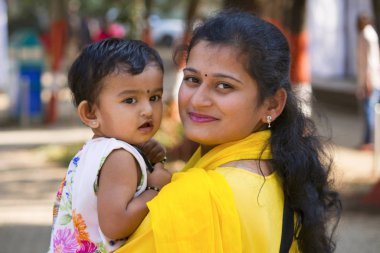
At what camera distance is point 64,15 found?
1458 cm

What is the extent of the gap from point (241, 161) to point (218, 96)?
8.0 inches

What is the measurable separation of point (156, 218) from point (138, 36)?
995 cm

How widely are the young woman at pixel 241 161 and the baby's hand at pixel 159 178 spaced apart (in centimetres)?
10

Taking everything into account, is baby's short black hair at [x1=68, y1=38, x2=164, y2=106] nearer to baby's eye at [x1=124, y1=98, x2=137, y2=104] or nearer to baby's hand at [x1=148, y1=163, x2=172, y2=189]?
baby's eye at [x1=124, y1=98, x2=137, y2=104]

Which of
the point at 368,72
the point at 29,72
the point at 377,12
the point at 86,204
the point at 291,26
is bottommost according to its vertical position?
the point at 29,72

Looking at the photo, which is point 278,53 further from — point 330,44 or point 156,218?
point 330,44

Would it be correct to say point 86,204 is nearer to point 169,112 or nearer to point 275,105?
point 275,105

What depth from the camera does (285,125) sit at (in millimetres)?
2439

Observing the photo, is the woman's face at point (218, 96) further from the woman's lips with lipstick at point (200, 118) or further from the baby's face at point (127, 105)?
the baby's face at point (127, 105)

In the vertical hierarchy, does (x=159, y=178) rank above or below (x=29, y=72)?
above

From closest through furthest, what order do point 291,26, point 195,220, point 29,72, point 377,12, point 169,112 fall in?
point 195,220 → point 377,12 → point 291,26 → point 169,112 → point 29,72

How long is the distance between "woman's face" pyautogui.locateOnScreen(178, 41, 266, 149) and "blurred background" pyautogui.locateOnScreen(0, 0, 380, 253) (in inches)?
16.3

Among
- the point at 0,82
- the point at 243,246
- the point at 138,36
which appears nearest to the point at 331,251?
the point at 243,246

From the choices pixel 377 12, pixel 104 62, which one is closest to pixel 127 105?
pixel 104 62
